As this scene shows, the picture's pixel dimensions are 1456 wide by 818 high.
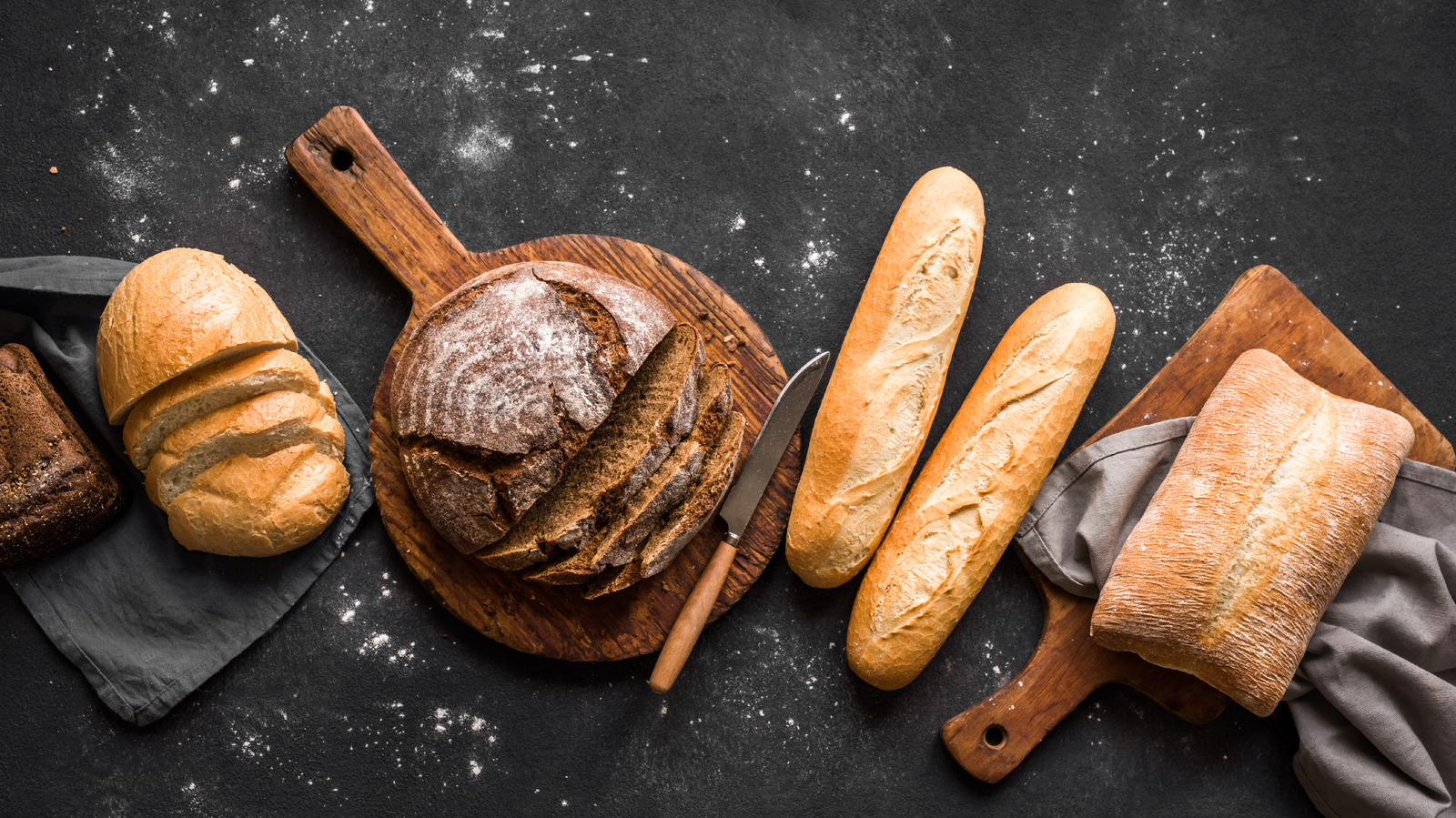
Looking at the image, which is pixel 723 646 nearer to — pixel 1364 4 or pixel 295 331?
pixel 295 331

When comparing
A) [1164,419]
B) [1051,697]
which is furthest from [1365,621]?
[1051,697]

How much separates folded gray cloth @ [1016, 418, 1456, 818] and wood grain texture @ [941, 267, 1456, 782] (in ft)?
0.30

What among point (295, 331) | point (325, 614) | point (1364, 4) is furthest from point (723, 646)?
point (1364, 4)

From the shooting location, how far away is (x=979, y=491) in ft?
6.51

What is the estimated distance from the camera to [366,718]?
2141mm

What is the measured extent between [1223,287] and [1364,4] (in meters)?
0.96

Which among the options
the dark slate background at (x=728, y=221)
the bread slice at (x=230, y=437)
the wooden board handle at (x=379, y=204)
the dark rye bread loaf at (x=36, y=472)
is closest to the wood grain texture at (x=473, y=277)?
the wooden board handle at (x=379, y=204)

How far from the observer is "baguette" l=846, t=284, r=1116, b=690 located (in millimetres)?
1983

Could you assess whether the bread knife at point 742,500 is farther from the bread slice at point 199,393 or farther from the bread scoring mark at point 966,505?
the bread slice at point 199,393

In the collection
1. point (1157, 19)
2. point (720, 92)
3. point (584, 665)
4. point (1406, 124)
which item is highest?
point (1157, 19)

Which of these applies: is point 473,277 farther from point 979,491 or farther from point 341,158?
point 979,491

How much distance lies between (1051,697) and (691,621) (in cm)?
101

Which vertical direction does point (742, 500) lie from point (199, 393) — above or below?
below

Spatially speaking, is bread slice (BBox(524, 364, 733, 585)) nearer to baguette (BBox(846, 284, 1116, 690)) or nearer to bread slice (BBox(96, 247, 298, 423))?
baguette (BBox(846, 284, 1116, 690))
